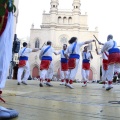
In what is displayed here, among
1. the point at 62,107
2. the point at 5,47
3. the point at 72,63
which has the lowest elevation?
the point at 62,107

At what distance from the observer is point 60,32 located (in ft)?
127

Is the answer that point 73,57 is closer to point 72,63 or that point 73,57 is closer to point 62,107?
point 72,63

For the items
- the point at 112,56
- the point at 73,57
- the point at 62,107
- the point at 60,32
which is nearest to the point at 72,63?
the point at 73,57

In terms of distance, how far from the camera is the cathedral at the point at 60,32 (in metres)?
37.0

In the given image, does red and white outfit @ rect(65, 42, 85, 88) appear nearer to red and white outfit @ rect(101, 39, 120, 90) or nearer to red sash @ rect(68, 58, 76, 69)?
red sash @ rect(68, 58, 76, 69)

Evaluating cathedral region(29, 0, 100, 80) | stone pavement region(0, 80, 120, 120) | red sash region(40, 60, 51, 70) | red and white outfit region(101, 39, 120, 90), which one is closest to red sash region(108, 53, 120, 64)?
red and white outfit region(101, 39, 120, 90)

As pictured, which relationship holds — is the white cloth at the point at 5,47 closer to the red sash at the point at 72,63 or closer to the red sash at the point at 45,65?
the red sash at the point at 72,63

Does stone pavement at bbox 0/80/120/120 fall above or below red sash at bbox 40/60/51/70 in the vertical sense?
below

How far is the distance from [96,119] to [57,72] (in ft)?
113

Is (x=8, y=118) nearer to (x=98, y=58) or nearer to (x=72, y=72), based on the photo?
(x=72, y=72)

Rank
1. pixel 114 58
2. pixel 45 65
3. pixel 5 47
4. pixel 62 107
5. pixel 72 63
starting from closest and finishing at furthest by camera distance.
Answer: pixel 5 47 < pixel 62 107 < pixel 114 58 < pixel 72 63 < pixel 45 65

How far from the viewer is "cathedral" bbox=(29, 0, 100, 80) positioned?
36969 millimetres

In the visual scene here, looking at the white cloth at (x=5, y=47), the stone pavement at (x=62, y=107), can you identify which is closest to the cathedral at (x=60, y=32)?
the stone pavement at (x=62, y=107)

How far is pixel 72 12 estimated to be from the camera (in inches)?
1581
